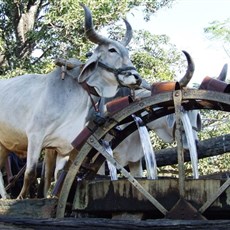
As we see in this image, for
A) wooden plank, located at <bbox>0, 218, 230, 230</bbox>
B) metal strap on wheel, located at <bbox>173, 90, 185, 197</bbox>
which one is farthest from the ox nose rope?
wooden plank, located at <bbox>0, 218, 230, 230</bbox>

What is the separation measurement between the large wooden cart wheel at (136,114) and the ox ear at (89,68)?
0.83m

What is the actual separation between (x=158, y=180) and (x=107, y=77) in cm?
146

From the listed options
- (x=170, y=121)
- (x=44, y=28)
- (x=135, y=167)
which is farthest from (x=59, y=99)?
(x=44, y=28)

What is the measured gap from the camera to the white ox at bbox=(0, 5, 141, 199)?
16.7 feet

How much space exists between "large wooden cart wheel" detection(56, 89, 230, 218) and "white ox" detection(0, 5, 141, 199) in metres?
0.78

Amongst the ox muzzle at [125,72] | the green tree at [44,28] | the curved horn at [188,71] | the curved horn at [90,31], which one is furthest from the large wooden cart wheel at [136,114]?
the green tree at [44,28]

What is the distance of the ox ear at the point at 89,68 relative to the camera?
200 inches

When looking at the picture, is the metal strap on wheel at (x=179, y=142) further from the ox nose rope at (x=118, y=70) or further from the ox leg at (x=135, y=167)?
the ox leg at (x=135, y=167)

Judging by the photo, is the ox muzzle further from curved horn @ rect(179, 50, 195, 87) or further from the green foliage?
the green foliage

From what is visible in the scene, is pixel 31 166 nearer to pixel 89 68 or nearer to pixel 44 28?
pixel 89 68

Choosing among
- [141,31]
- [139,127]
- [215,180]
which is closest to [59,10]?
[141,31]

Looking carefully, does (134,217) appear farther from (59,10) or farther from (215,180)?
(59,10)

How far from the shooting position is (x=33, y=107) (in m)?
5.56

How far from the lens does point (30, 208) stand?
13.5ft
